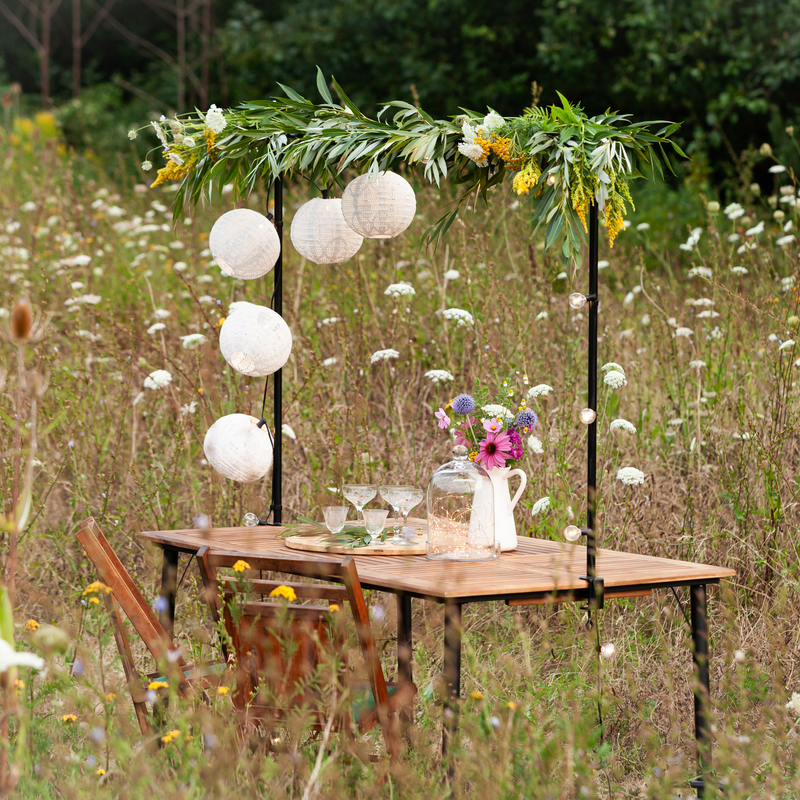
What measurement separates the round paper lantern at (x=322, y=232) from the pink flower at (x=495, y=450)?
888 mm

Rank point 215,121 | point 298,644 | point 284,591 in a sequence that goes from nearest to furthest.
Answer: point 284,591 < point 298,644 < point 215,121

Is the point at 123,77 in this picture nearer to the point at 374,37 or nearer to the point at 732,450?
the point at 374,37

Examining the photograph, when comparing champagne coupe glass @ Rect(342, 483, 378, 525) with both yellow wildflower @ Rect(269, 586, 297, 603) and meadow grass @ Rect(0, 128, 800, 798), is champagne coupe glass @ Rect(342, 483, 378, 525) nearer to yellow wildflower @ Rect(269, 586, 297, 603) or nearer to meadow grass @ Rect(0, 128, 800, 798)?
meadow grass @ Rect(0, 128, 800, 798)

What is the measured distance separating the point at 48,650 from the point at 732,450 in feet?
11.0

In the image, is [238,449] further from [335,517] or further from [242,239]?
[242,239]

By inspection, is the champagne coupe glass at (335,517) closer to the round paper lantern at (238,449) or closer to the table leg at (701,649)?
the round paper lantern at (238,449)

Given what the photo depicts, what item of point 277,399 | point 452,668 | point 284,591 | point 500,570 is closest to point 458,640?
point 452,668

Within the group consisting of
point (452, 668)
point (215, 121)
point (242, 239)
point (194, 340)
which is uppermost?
point (215, 121)

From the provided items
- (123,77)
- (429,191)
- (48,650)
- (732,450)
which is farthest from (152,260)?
(123,77)

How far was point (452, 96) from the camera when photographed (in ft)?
34.0

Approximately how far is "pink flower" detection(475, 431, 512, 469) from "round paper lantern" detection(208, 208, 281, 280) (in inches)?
37.5

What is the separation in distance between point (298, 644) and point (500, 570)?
586 millimetres

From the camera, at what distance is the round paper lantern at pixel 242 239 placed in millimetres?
3535

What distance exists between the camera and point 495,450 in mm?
3219
